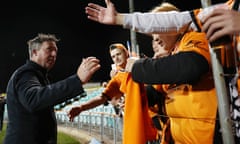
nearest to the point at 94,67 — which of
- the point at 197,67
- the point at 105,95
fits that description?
the point at 105,95

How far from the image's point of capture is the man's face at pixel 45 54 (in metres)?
2.63

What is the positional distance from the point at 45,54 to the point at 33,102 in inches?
20.8

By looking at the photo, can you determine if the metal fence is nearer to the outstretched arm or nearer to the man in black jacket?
the man in black jacket

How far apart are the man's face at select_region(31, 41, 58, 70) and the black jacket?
49 mm

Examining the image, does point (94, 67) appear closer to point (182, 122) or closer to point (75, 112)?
point (75, 112)

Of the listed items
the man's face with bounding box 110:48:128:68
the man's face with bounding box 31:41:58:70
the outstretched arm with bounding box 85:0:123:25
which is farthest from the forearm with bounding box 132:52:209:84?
the man's face with bounding box 110:48:128:68

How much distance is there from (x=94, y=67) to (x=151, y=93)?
0.46 m

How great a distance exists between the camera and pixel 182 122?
65.8 inches

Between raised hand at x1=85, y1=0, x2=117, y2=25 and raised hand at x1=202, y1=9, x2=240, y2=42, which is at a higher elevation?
raised hand at x1=85, y1=0, x2=117, y2=25

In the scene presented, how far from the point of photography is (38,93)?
89.1 inches

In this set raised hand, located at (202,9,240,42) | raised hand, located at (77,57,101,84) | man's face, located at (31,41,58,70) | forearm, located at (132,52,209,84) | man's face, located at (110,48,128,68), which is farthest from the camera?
man's face, located at (110,48,128,68)

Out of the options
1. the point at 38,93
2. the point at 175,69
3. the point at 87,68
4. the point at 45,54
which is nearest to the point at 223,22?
the point at 175,69

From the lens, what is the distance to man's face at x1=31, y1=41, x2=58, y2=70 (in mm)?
2632

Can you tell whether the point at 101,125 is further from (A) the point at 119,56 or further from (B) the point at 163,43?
(B) the point at 163,43
